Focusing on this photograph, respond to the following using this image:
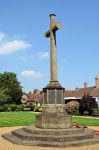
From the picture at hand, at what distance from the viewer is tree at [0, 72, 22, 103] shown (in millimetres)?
79956

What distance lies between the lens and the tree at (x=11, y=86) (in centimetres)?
7996

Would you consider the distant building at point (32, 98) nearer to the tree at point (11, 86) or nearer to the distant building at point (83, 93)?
the tree at point (11, 86)

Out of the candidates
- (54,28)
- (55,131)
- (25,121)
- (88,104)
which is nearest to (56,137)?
(55,131)

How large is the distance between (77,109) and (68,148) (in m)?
Result: 38.6

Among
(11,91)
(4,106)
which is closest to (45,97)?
(4,106)

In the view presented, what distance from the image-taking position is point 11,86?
268ft

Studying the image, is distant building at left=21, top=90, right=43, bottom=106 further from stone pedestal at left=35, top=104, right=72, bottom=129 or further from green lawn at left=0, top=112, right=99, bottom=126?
stone pedestal at left=35, top=104, right=72, bottom=129

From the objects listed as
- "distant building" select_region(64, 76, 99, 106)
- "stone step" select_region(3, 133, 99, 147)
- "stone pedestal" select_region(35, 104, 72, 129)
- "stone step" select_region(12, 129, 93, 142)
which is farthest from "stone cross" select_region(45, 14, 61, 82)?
"distant building" select_region(64, 76, 99, 106)

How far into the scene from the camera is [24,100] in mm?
99625

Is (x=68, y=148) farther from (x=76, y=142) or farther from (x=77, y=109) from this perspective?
(x=77, y=109)

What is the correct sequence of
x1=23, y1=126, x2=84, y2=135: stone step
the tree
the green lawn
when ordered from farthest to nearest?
the tree, the green lawn, x1=23, y1=126, x2=84, y2=135: stone step

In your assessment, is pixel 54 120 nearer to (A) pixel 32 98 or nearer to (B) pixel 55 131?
(B) pixel 55 131

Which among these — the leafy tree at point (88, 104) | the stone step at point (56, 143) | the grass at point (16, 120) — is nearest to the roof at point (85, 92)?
the leafy tree at point (88, 104)

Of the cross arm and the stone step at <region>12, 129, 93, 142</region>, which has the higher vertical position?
the cross arm
